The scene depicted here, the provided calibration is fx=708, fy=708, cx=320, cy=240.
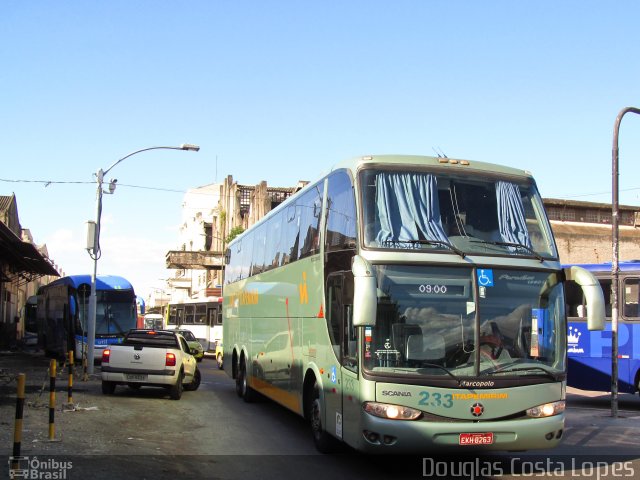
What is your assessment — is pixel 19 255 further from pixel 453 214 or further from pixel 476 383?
pixel 476 383

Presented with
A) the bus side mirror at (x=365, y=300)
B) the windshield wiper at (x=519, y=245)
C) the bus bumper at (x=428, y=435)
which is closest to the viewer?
the bus side mirror at (x=365, y=300)

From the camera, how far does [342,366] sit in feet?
29.8

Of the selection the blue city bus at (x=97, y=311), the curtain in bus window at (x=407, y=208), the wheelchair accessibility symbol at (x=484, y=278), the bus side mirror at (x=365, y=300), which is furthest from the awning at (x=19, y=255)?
the wheelchair accessibility symbol at (x=484, y=278)

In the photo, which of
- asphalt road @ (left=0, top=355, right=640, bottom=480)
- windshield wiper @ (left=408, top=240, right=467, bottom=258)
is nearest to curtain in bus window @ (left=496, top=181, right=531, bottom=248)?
windshield wiper @ (left=408, top=240, right=467, bottom=258)

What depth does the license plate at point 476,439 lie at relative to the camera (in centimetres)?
812

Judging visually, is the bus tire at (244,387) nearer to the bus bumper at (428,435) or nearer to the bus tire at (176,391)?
the bus tire at (176,391)

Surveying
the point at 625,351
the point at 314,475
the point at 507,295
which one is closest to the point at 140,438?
the point at 314,475

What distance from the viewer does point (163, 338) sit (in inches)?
677

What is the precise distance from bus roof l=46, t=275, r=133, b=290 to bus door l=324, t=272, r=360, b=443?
21.3 metres

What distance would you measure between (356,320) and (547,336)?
260 cm

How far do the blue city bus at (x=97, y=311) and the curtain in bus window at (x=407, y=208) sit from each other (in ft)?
70.4

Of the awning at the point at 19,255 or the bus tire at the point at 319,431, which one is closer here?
the bus tire at the point at 319,431

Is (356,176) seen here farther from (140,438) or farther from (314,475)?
(140,438)

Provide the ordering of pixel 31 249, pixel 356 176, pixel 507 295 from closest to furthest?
pixel 507 295
pixel 356 176
pixel 31 249
